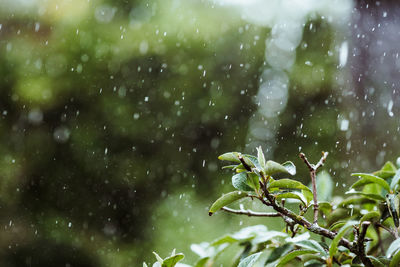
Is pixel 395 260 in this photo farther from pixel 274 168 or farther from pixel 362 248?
pixel 274 168

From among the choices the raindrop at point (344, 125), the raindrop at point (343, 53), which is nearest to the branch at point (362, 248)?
the raindrop at point (344, 125)

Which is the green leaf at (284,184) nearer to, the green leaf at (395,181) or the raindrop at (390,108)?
the green leaf at (395,181)

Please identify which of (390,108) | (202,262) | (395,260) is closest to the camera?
(395,260)

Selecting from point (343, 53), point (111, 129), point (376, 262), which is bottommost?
point (376, 262)

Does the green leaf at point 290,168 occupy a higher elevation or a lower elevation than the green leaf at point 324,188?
higher

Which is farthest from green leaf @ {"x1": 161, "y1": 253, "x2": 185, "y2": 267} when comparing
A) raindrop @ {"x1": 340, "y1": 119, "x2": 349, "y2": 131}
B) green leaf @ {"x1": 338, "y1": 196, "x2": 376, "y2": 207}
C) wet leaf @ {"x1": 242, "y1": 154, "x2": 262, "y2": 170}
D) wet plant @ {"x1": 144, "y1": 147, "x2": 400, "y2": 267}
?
raindrop @ {"x1": 340, "y1": 119, "x2": 349, "y2": 131}

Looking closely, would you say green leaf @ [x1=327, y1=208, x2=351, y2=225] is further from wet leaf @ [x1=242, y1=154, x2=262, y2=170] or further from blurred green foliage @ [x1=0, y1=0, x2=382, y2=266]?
blurred green foliage @ [x1=0, y1=0, x2=382, y2=266]

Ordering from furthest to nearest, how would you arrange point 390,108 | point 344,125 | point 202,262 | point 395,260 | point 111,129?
point 390,108 → point 344,125 → point 111,129 → point 202,262 → point 395,260

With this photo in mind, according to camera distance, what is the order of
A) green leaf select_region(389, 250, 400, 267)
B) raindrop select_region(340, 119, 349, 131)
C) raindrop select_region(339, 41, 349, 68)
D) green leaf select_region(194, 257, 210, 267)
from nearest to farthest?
green leaf select_region(389, 250, 400, 267) < green leaf select_region(194, 257, 210, 267) < raindrop select_region(340, 119, 349, 131) < raindrop select_region(339, 41, 349, 68)

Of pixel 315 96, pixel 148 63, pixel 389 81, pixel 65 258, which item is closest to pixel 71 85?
pixel 148 63

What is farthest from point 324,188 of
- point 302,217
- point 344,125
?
point 344,125

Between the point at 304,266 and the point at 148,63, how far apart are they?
1828mm


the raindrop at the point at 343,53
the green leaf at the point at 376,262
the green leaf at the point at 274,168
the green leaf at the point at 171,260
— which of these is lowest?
the green leaf at the point at 376,262

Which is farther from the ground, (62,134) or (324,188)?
(62,134)
